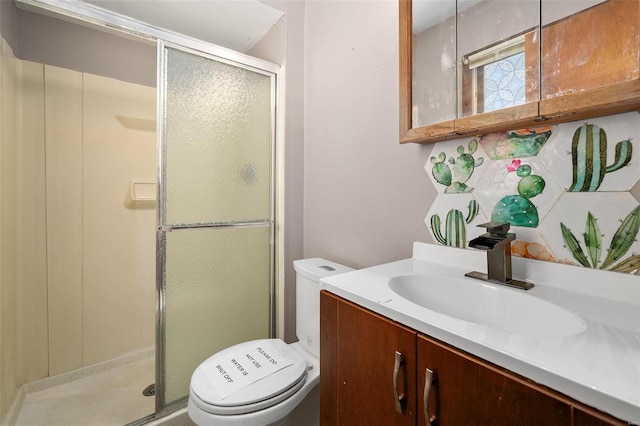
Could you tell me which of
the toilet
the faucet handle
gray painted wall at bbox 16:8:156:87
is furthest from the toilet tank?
gray painted wall at bbox 16:8:156:87

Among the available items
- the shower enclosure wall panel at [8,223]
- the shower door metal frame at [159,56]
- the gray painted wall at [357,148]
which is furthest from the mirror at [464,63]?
the shower enclosure wall panel at [8,223]

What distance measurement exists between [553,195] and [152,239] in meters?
2.26

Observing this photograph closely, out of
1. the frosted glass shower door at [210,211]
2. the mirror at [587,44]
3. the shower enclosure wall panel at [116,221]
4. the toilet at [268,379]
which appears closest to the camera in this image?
the mirror at [587,44]

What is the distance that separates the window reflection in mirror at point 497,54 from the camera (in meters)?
0.86

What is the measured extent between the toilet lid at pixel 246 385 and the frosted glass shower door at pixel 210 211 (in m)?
0.43

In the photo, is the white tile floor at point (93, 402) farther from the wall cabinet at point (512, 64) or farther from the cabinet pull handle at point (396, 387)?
the wall cabinet at point (512, 64)

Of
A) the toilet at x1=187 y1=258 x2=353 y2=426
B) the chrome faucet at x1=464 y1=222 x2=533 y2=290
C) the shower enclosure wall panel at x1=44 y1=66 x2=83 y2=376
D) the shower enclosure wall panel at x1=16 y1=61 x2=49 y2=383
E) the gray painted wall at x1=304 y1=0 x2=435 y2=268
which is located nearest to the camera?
the chrome faucet at x1=464 y1=222 x2=533 y2=290

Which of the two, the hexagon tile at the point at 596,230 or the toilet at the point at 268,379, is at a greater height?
the hexagon tile at the point at 596,230

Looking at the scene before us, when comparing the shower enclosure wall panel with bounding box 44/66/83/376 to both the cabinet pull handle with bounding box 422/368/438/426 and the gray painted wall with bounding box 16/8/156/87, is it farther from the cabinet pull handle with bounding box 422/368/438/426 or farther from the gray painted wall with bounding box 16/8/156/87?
the cabinet pull handle with bounding box 422/368/438/426

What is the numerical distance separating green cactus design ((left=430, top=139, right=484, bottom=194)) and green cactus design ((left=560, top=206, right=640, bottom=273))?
A: 0.30 meters

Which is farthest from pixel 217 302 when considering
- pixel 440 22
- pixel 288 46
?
pixel 440 22

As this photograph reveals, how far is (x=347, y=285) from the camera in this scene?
33.2 inches

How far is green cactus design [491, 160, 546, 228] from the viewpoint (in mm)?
887

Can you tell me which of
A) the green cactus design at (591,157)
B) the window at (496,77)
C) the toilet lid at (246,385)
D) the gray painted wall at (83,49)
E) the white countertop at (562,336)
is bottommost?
the toilet lid at (246,385)
